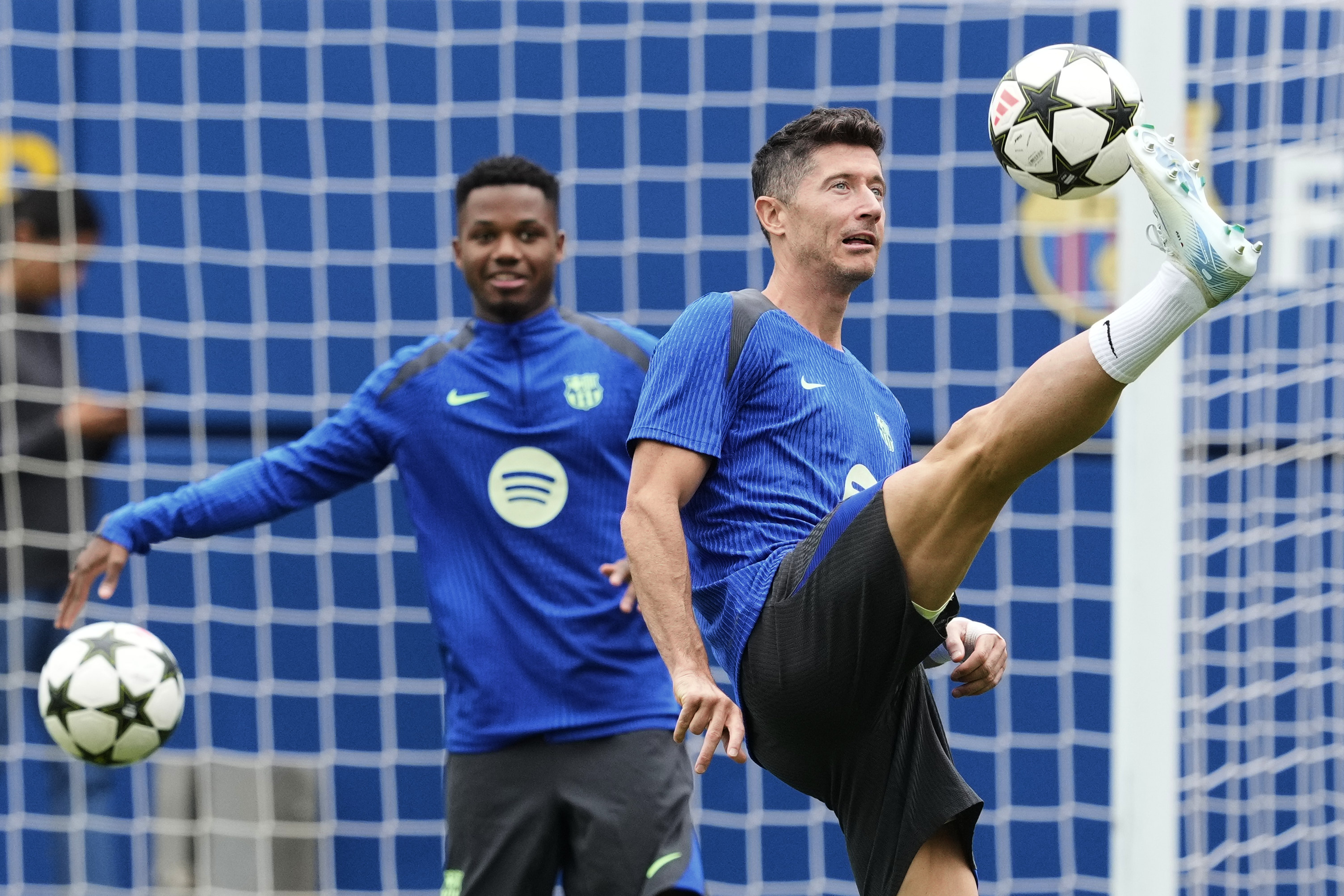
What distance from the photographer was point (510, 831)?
381 cm

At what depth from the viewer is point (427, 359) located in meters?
4.07

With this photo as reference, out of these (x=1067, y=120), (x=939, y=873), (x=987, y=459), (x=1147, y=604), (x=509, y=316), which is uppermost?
(x=1067, y=120)

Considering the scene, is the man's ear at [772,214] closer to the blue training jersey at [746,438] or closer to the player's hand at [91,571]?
the blue training jersey at [746,438]

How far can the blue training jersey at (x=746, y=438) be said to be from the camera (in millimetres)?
2910

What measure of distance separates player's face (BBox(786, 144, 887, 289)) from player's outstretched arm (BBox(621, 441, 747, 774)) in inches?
19.8

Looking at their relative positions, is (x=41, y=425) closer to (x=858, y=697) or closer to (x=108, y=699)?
(x=108, y=699)

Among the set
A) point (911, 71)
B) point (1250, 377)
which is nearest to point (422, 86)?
point (911, 71)

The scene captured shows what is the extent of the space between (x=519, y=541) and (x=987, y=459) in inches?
67.5

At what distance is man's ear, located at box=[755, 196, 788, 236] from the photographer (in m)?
3.21

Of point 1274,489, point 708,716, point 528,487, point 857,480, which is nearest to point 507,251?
point 528,487

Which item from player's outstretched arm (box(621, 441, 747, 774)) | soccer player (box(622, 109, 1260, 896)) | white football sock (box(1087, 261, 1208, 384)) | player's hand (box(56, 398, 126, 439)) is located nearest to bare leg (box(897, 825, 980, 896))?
soccer player (box(622, 109, 1260, 896))

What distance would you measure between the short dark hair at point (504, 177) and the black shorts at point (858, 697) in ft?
5.48

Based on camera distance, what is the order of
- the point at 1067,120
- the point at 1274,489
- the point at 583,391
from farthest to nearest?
the point at 1274,489, the point at 583,391, the point at 1067,120

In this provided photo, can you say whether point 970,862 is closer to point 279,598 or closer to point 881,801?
point 881,801
